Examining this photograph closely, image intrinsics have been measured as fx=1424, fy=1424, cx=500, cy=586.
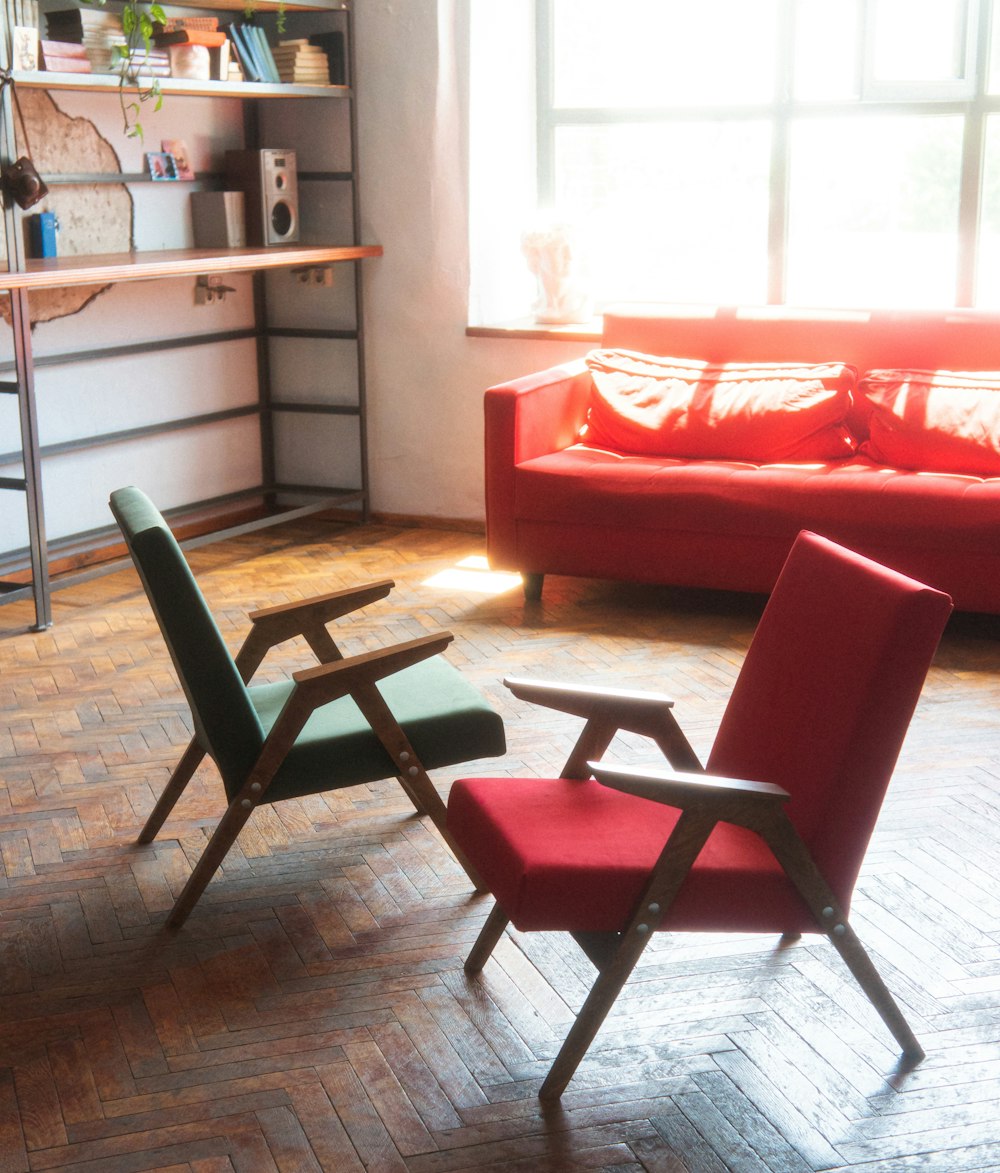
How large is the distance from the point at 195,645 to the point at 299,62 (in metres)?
4.08

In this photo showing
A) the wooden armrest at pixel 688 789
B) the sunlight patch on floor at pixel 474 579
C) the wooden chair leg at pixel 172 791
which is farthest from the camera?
the sunlight patch on floor at pixel 474 579

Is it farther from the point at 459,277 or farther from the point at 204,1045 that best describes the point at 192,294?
the point at 204,1045

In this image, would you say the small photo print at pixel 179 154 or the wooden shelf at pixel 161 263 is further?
the small photo print at pixel 179 154

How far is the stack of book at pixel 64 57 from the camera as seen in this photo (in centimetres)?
481

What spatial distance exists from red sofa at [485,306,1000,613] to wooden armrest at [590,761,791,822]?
2692mm

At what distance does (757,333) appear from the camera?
5629 mm

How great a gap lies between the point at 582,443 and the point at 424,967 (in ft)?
10.5

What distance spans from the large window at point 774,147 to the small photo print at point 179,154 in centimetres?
162

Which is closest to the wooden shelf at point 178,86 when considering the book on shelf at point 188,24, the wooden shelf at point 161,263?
the book on shelf at point 188,24

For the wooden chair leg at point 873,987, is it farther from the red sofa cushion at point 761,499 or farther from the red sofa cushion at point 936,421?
the red sofa cushion at point 936,421

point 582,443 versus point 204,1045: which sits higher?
point 582,443

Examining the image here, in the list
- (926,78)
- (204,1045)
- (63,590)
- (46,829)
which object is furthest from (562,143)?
(204,1045)

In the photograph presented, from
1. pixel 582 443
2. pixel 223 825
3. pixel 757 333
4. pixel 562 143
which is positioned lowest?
pixel 223 825

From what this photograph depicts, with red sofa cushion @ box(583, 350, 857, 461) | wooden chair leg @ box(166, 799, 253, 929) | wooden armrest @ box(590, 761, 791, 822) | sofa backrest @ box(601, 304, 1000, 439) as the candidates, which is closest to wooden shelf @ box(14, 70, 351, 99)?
sofa backrest @ box(601, 304, 1000, 439)
